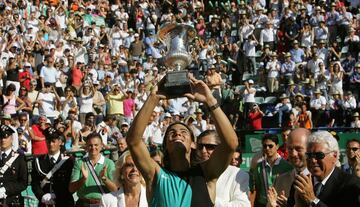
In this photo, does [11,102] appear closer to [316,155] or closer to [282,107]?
[282,107]

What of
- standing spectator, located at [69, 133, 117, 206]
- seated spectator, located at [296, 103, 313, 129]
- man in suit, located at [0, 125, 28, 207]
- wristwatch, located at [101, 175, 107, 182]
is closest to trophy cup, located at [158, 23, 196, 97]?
wristwatch, located at [101, 175, 107, 182]

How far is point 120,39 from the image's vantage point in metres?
28.2

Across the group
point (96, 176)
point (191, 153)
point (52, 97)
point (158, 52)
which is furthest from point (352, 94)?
point (191, 153)

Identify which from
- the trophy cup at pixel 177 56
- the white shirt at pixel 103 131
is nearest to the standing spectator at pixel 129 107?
the white shirt at pixel 103 131

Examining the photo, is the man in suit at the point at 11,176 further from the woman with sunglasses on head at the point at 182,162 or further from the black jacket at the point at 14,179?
the woman with sunglasses on head at the point at 182,162

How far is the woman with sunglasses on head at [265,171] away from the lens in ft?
29.0

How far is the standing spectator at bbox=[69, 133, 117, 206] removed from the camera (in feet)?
31.0

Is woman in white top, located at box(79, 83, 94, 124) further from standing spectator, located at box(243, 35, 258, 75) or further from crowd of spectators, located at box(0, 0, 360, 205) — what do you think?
standing spectator, located at box(243, 35, 258, 75)

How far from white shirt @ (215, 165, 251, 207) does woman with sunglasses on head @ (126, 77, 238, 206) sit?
46.1 inches

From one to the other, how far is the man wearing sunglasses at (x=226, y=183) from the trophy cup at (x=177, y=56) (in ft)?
2.57

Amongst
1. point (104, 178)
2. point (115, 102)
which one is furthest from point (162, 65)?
point (104, 178)

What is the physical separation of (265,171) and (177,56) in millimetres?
2887

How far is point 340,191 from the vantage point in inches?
223

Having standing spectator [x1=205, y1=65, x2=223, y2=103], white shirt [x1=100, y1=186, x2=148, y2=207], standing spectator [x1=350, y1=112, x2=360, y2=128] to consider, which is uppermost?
standing spectator [x1=205, y1=65, x2=223, y2=103]
